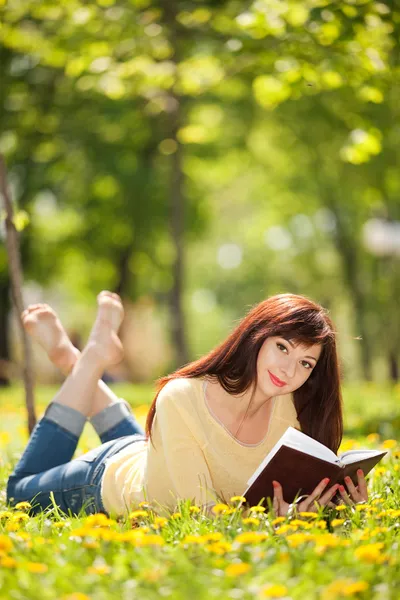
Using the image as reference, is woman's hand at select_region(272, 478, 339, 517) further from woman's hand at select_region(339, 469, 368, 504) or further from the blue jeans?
the blue jeans

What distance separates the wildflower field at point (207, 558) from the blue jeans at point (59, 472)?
48cm

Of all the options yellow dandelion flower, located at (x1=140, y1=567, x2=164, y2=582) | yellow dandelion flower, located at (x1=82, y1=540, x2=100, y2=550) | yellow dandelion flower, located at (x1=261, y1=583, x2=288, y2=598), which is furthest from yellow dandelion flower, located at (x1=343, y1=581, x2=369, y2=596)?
yellow dandelion flower, located at (x1=82, y1=540, x2=100, y2=550)

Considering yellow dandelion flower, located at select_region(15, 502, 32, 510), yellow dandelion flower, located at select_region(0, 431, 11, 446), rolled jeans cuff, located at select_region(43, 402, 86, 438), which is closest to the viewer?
yellow dandelion flower, located at select_region(15, 502, 32, 510)

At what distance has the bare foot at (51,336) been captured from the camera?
14.3ft

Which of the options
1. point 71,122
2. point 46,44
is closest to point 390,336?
point 71,122

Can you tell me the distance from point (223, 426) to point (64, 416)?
37.9 inches

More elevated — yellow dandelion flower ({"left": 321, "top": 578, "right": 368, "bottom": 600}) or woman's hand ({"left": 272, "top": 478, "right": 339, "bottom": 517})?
yellow dandelion flower ({"left": 321, "top": 578, "right": 368, "bottom": 600})

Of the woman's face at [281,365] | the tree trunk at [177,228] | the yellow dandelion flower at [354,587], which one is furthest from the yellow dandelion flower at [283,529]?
the tree trunk at [177,228]

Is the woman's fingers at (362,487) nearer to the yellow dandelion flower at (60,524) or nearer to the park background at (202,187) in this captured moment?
the park background at (202,187)

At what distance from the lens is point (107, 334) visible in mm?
4266

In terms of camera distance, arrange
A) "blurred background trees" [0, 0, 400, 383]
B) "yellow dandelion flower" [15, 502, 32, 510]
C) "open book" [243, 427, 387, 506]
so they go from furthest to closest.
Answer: "blurred background trees" [0, 0, 400, 383] < "yellow dandelion flower" [15, 502, 32, 510] < "open book" [243, 427, 387, 506]

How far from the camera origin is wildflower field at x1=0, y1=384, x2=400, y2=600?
216cm

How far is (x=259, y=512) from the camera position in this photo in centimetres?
300

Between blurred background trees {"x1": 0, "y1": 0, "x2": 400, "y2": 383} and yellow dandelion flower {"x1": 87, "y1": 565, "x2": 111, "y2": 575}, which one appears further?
blurred background trees {"x1": 0, "y1": 0, "x2": 400, "y2": 383}
